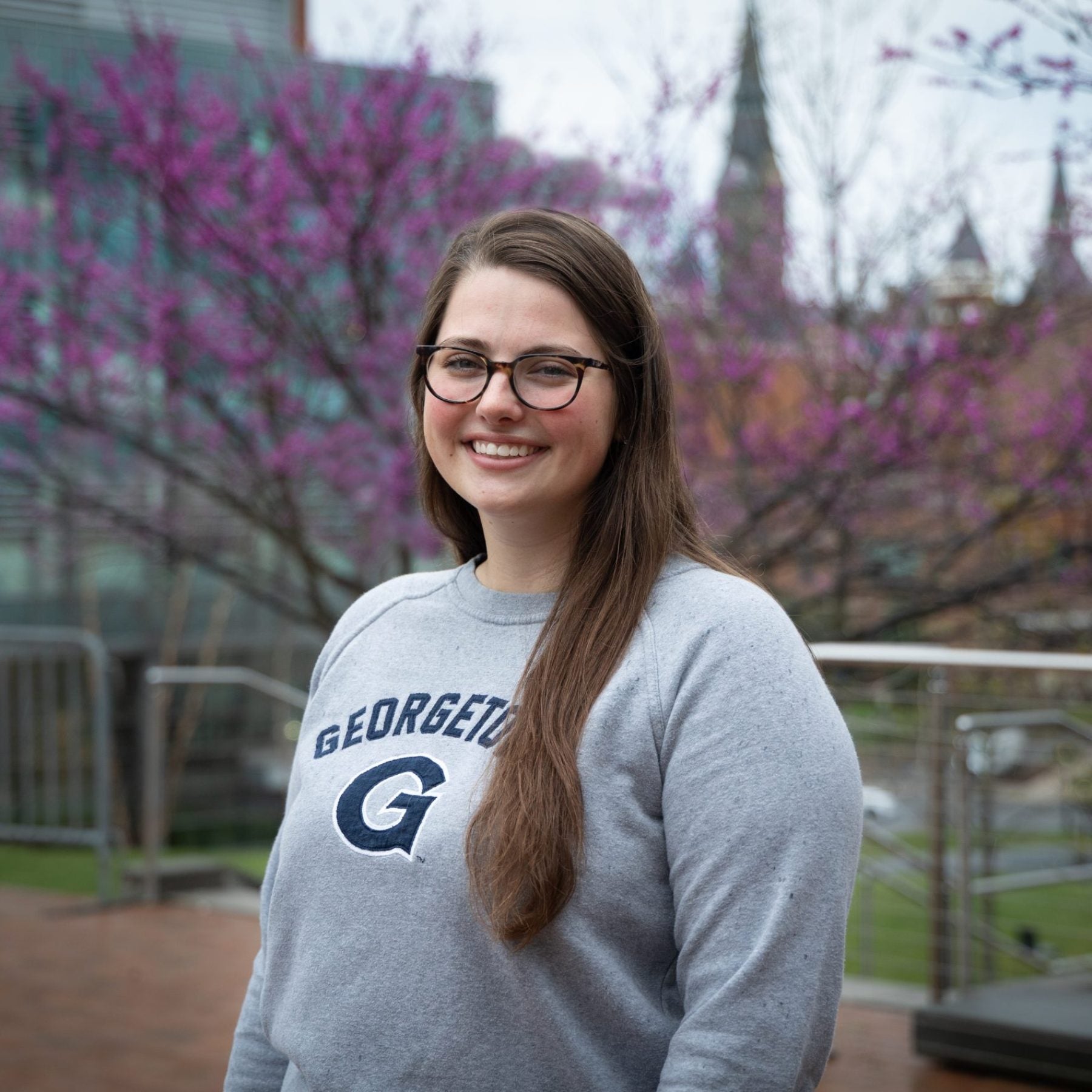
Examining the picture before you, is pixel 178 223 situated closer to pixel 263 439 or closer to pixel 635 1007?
pixel 263 439

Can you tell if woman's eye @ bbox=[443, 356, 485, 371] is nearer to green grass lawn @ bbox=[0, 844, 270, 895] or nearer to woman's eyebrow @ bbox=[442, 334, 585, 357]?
woman's eyebrow @ bbox=[442, 334, 585, 357]

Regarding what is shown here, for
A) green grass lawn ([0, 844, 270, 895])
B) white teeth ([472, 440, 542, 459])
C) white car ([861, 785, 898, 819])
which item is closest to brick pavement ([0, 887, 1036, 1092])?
white car ([861, 785, 898, 819])

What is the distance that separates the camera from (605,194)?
6652 millimetres

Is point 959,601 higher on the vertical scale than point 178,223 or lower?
lower

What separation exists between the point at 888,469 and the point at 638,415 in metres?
4.83

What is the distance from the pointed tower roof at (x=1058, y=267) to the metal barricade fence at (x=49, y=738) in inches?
183

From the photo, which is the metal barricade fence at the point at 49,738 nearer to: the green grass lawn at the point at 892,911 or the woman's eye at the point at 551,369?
the green grass lawn at the point at 892,911

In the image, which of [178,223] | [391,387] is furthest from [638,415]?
[178,223]

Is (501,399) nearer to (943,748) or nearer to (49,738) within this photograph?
(943,748)

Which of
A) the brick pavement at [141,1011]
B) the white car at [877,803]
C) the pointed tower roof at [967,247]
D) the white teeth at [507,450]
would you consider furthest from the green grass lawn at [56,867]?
the white teeth at [507,450]

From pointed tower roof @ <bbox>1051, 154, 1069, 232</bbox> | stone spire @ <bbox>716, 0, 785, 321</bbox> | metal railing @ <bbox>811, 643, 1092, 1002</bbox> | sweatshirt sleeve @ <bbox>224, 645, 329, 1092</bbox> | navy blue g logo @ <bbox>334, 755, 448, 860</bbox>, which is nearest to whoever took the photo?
navy blue g logo @ <bbox>334, 755, 448, 860</bbox>

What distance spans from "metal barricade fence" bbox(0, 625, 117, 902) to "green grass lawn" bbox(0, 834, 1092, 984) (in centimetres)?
27

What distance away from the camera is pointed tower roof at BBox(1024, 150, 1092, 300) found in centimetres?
638

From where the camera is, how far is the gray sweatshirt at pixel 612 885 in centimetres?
128
